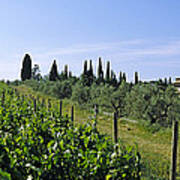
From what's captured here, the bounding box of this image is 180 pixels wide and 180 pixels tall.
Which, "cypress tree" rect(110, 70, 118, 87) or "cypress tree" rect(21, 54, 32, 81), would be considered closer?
"cypress tree" rect(110, 70, 118, 87)

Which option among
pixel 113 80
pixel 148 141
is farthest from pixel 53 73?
pixel 148 141

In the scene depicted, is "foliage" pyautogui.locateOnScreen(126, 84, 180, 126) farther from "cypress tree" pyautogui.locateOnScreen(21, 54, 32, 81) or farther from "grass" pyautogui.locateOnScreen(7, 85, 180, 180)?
"cypress tree" pyautogui.locateOnScreen(21, 54, 32, 81)

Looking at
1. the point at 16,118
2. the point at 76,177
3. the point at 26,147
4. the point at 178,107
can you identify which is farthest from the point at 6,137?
the point at 178,107

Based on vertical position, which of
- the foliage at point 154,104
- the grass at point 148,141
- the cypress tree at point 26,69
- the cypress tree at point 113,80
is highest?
the cypress tree at point 26,69

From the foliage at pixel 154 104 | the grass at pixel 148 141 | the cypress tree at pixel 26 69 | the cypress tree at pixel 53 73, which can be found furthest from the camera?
the cypress tree at pixel 26 69

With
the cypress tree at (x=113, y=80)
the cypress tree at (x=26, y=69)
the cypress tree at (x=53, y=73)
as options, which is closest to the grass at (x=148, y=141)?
the cypress tree at (x=113, y=80)

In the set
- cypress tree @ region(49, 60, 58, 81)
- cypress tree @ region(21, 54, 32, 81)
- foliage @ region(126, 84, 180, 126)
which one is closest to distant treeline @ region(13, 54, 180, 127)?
foliage @ region(126, 84, 180, 126)

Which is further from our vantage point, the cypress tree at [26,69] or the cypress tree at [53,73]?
the cypress tree at [26,69]

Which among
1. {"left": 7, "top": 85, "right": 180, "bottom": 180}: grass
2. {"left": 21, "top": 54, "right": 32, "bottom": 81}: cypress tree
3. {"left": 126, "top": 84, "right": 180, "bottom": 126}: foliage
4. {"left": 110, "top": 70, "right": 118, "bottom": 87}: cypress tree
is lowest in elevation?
{"left": 7, "top": 85, "right": 180, "bottom": 180}: grass

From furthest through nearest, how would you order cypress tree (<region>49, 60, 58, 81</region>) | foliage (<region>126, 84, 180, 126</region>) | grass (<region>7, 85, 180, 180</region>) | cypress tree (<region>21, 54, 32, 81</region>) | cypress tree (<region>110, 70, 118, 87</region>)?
cypress tree (<region>21, 54, 32, 81</region>) < cypress tree (<region>49, 60, 58, 81</region>) < cypress tree (<region>110, 70, 118, 87</region>) < foliage (<region>126, 84, 180, 126</region>) < grass (<region>7, 85, 180, 180</region>)

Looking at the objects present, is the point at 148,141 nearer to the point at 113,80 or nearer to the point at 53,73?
the point at 113,80

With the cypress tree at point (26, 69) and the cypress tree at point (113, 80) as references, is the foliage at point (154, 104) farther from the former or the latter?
the cypress tree at point (26, 69)

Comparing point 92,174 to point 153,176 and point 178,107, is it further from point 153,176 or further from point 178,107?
point 178,107

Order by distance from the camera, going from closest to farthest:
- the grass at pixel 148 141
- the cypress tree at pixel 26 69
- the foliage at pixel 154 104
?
the grass at pixel 148 141
the foliage at pixel 154 104
the cypress tree at pixel 26 69
